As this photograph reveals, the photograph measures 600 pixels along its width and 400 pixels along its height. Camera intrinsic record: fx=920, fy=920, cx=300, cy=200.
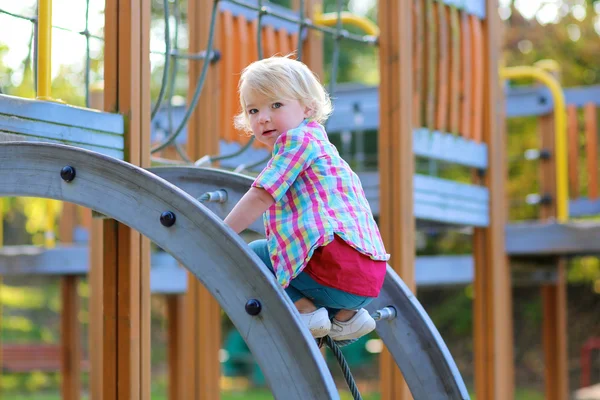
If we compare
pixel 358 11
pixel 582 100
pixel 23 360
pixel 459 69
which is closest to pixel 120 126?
pixel 459 69

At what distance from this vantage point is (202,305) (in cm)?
416

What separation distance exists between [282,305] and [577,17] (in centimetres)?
1255

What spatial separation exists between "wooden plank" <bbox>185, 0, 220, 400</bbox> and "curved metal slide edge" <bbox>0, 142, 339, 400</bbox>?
6.67 ft

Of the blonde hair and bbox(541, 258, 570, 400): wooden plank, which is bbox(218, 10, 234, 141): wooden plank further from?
bbox(541, 258, 570, 400): wooden plank

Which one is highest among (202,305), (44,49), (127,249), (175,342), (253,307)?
(44,49)

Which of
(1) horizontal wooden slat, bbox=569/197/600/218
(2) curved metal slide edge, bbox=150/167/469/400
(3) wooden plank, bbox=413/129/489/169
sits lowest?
(2) curved metal slide edge, bbox=150/167/469/400

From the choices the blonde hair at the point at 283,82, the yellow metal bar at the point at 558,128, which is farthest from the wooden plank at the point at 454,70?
the blonde hair at the point at 283,82

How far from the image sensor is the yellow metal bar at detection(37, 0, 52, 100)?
2.41 m

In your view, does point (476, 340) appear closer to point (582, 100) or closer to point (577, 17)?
point (582, 100)

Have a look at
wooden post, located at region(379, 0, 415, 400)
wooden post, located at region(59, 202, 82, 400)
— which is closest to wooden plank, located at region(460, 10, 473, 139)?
wooden post, located at region(379, 0, 415, 400)

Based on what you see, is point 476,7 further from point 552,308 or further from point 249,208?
point 249,208

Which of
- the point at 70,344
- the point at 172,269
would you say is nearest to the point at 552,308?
the point at 172,269

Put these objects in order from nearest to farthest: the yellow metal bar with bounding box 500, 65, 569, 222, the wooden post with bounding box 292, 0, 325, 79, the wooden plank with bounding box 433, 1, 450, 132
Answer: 1. the wooden plank with bounding box 433, 1, 450, 132
2. the wooden post with bounding box 292, 0, 325, 79
3. the yellow metal bar with bounding box 500, 65, 569, 222

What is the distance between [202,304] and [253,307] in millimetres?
2312
